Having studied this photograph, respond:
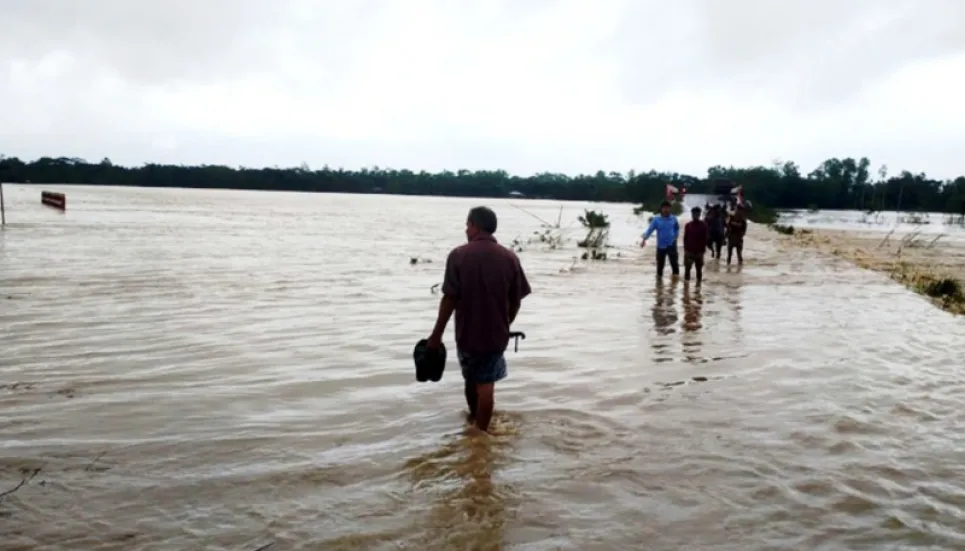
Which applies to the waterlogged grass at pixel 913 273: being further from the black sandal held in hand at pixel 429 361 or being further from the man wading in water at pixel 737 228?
the black sandal held in hand at pixel 429 361

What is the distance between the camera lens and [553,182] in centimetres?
16900

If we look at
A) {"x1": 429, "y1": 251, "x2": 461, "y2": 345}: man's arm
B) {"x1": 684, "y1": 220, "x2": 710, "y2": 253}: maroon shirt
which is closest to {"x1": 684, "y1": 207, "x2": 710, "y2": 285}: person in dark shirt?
{"x1": 684, "y1": 220, "x2": 710, "y2": 253}: maroon shirt

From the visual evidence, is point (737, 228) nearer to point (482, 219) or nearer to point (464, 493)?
point (482, 219)

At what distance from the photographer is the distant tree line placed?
366ft

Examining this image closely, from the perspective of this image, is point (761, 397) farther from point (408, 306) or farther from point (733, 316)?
point (408, 306)

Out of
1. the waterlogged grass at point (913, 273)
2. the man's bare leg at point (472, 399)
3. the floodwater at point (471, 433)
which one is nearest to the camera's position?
the floodwater at point (471, 433)

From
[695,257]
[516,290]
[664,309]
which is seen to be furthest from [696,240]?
[516,290]

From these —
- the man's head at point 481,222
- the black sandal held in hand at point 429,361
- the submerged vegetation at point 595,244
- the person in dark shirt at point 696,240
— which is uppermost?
the man's head at point 481,222

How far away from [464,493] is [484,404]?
1131mm

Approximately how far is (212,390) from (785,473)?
4777 millimetres

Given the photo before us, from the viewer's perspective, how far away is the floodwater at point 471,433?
166 inches

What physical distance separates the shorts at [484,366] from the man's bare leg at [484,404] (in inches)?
2.0

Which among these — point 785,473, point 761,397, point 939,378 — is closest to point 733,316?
point 939,378

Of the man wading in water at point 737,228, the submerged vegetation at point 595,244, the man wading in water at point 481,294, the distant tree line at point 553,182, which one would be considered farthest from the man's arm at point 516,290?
the distant tree line at point 553,182
